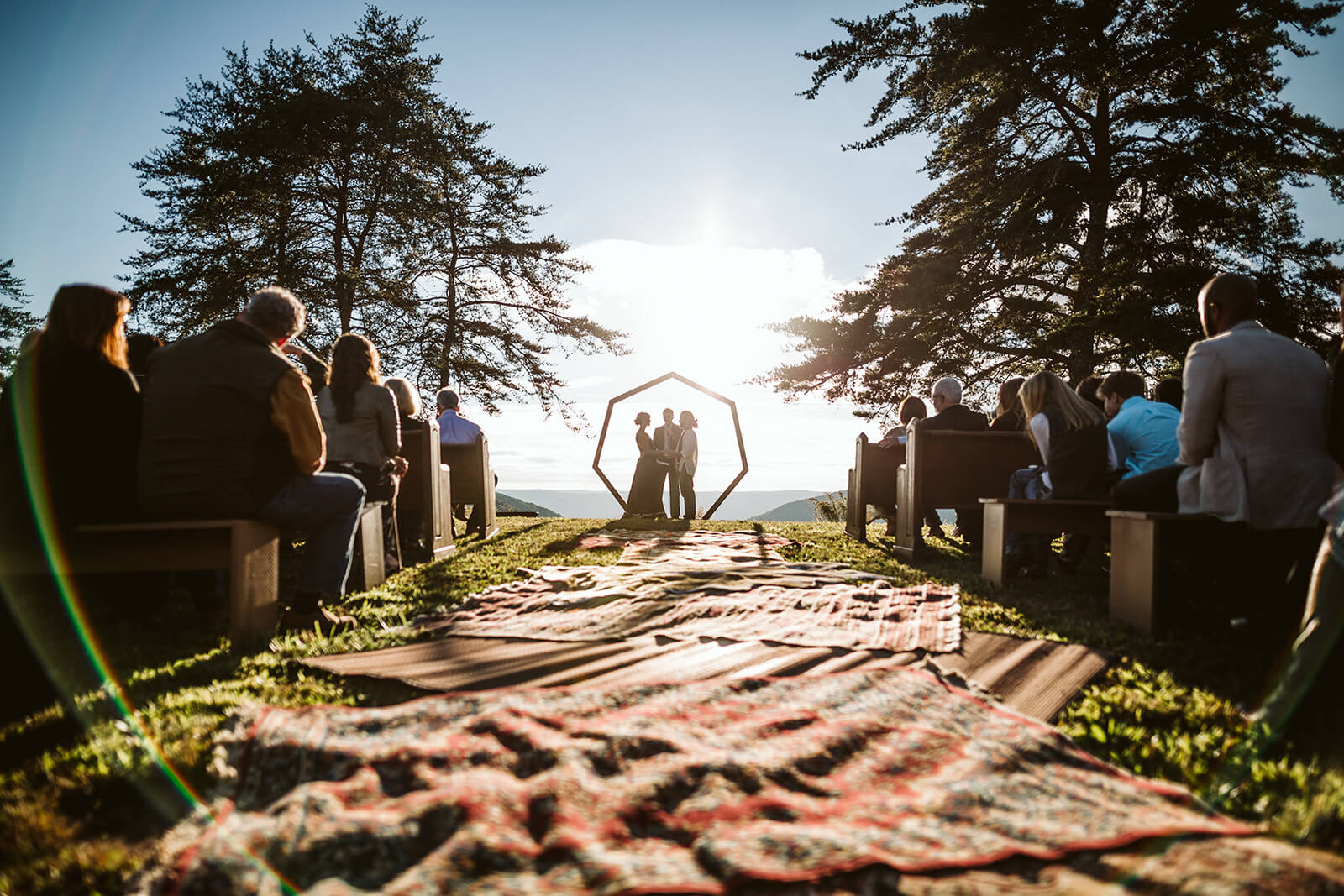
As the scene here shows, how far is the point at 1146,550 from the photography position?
3.74 m

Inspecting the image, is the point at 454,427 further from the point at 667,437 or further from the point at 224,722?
the point at 224,722

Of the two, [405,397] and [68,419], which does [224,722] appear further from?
[405,397]

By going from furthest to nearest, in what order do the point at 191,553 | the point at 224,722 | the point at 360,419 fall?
1. the point at 360,419
2. the point at 191,553
3. the point at 224,722

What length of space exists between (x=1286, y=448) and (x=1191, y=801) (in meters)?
2.20

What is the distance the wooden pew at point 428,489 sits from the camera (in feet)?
21.6

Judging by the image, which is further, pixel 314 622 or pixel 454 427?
pixel 454 427

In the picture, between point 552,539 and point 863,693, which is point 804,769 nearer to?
point 863,693

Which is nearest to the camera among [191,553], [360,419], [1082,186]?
[191,553]

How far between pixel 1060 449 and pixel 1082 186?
9354mm

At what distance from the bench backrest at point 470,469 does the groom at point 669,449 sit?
4273 mm

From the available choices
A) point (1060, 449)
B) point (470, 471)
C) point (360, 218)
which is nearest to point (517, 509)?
point (360, 218)

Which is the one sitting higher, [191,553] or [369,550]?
[191,553]

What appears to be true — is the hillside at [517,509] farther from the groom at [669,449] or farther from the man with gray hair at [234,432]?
the man with gray hair at [234,432]

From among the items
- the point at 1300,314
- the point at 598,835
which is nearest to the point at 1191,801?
the point at 598,835
